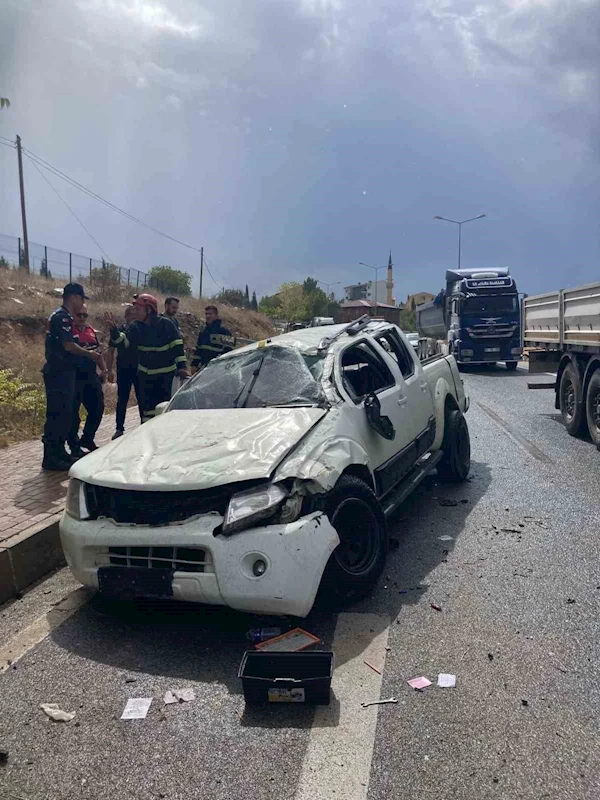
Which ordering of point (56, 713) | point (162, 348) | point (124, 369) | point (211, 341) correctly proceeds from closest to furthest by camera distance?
1. point (56, 713)
2. point (162, 348)
3. point (124, 369)
4. point (211, 341)

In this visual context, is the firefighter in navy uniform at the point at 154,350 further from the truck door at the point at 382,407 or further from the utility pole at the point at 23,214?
the utility pole at the point at 23,214

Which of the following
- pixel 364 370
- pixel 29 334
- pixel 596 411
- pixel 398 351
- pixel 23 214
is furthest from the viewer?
pixel 23 214

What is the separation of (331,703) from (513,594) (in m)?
1.59

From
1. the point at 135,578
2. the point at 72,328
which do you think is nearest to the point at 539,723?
the point at 135,578

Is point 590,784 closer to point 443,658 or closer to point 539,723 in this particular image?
point 539,723

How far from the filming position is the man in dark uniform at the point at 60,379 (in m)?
6.71

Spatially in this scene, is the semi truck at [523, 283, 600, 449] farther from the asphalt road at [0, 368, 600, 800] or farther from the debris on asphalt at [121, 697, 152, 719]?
the debris on asphalt at [121, 697, 152, 719]

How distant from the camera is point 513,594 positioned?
400 cm

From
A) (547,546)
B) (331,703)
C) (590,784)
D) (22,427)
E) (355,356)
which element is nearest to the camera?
(590,784)

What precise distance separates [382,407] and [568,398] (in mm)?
5593

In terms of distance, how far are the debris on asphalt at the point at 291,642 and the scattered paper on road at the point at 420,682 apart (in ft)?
1.76

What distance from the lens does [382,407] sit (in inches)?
195

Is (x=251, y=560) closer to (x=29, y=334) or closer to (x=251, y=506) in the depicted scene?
(x=251, y=506)

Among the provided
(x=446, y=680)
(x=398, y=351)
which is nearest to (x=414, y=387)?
(x=398, y=351)
